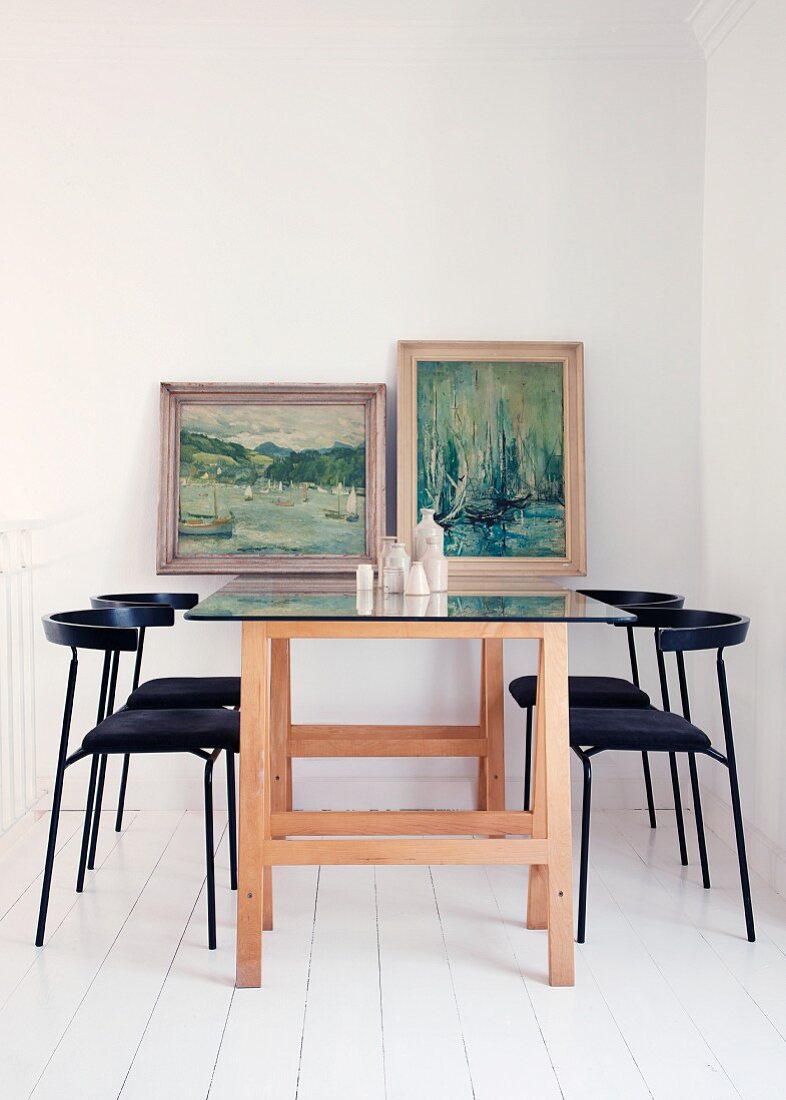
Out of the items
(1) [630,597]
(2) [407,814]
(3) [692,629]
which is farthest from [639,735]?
(1) [630,597]

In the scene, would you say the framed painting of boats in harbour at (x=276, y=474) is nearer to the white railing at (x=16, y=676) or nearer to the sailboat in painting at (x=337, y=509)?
the sailboat in painting at (x=337, y=509)

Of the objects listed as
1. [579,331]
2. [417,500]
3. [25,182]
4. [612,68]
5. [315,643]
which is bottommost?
[315,643]

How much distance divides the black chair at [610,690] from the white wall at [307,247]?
1.48 ft

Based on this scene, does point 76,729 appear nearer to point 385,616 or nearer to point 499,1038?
point 385,616

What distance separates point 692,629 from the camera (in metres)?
2.66

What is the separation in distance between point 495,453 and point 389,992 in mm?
2087

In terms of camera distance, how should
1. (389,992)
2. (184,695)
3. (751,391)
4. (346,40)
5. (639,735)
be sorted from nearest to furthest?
(389,992)
(639,735)
(184,695)
(751,391)
(346,40)

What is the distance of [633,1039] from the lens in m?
2.24

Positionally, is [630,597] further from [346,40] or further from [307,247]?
[346,40]

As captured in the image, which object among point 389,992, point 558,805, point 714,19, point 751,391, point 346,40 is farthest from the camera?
point 346,40

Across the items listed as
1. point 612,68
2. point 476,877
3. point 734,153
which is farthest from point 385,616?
point 612,68

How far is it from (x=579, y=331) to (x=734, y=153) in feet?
2.73

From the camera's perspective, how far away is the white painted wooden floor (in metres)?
2.09

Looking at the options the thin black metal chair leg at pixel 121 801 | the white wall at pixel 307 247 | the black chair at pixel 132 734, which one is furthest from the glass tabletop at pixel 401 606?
the white wall at pixel 307 247
